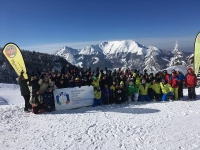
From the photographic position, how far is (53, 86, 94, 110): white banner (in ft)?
32.2

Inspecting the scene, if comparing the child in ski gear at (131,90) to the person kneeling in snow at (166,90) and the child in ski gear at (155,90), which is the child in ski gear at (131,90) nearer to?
the child in ski gear at (155,90)

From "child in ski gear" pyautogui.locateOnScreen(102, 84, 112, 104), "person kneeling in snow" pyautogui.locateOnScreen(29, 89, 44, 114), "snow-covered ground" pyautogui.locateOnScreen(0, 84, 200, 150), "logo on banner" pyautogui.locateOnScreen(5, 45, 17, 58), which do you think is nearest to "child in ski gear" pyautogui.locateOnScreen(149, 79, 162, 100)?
"snow-covered ground" pyautogui.locateOnScreen(0, 84, 200, 150)

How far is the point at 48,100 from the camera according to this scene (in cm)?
962

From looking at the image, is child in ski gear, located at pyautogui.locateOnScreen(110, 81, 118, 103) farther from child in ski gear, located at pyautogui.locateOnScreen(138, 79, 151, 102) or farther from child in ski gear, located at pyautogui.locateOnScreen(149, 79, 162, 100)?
child in ski gear, located at pyautogui.locateOnScreen(149, 79, 162, 100)

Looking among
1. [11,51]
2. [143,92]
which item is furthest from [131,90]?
[11,51]

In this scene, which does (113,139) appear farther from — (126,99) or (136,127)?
(126,99)

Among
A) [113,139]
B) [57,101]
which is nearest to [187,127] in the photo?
[113,139]

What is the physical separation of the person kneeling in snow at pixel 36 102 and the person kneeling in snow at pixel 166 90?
22.5 feet

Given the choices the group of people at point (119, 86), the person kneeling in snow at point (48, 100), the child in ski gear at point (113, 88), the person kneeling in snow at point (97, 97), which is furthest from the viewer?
the child in ski gear at point (113, 88)

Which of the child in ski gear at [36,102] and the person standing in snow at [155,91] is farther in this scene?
the person standing in snow at [155,91]

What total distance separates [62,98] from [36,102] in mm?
1340

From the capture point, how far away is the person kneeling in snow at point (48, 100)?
9.48 meters

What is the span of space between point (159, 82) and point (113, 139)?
6388 millimetres

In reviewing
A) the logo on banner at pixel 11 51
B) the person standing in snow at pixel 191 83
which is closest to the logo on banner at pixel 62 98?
the logo on banner at pixel 11 51
